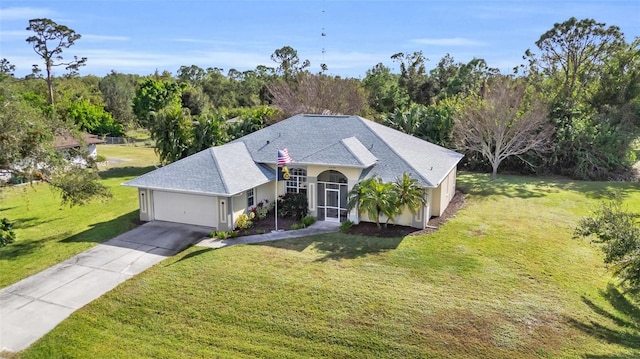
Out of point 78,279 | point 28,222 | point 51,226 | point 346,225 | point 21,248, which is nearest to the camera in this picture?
point 78,279

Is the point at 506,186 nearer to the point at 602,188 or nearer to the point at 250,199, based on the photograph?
the point at 602,188

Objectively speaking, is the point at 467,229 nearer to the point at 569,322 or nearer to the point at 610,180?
the point at 569,322

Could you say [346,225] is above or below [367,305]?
above

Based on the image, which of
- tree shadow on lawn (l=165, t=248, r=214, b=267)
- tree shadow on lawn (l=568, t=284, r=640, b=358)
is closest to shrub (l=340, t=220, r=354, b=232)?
tree shadow on lawn (l=165, t=248, r=214, b=267)

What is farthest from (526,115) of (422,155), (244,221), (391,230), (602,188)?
(244,221)

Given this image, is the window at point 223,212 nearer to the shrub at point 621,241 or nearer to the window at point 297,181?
the window at point 297,181

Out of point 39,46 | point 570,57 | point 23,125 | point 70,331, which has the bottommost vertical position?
point 70,331

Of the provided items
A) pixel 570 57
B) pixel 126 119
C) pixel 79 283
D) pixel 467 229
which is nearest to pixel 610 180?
pixel 570 57
